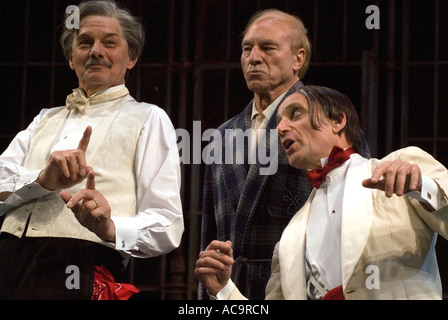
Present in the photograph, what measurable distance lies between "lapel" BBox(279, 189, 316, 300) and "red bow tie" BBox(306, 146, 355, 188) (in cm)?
11

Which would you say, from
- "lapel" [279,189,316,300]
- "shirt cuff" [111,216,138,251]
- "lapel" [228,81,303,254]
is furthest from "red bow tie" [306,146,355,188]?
"shirt cuff" [111,216,138,251]

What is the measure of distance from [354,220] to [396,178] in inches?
12.1

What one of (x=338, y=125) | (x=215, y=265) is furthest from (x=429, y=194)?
(x=215, y=265)

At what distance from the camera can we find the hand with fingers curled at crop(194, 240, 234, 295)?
2873 mm

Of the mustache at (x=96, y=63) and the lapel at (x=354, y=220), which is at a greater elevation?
the mustache at (x=96, y=63)

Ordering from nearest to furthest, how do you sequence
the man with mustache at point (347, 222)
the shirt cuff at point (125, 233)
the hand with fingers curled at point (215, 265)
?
the man with mustache at point (347, 222), the hand with fingers curled at point (215, 265), the shirt cuff at point (125, 233)

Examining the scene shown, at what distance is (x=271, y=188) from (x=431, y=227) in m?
0.78

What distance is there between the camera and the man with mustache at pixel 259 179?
3.40 m

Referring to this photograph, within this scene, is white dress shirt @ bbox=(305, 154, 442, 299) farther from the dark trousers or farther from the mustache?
the mustache

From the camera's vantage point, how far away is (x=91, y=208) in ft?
9.45

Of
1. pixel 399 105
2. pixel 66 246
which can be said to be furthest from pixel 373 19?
pixel 66 246

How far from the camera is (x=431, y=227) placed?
110 inches

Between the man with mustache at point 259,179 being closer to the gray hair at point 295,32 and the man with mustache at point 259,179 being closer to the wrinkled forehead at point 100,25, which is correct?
the gray hair at point 295,32

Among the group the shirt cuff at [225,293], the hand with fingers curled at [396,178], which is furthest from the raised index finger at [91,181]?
the hand with fingers curled at [396,178]
